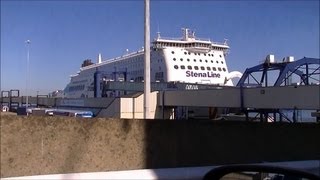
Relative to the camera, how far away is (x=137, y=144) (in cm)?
1292

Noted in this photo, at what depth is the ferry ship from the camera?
74.2 m

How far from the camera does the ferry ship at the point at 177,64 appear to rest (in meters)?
74.2

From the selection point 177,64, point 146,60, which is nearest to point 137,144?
point 146,60

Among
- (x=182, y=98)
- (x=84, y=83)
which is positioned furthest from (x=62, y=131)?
(x=84, y=83)

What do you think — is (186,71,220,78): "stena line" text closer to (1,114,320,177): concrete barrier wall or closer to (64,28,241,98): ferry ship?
(64,28,241,98): ferry ship

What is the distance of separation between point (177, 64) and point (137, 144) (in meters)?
62.3

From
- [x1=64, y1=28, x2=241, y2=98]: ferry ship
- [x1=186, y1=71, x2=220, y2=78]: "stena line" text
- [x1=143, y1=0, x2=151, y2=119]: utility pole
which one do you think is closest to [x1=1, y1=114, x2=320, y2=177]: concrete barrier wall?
[x1=143, y1=0, x2=151, y2=119]: utility pole

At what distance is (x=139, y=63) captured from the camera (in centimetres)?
7606

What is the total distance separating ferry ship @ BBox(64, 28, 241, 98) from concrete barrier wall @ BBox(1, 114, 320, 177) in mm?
53791

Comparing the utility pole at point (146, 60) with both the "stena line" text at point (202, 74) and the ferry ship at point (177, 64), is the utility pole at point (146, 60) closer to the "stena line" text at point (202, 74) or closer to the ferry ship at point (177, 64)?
the ferry ship at point (177, 64)

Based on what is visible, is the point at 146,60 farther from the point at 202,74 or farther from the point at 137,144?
the point at 202,74

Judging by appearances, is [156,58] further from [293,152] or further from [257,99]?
[293,152]

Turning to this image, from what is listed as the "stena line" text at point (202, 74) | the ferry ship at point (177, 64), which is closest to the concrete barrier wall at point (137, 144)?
the ferry ship at point (177, 64)

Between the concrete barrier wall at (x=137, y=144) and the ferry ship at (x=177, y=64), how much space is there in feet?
176
